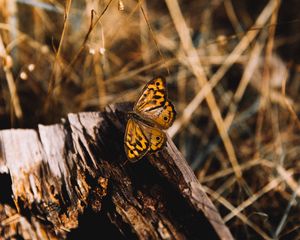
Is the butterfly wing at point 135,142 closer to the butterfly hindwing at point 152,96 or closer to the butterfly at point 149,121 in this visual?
the butterfly at point 149,121

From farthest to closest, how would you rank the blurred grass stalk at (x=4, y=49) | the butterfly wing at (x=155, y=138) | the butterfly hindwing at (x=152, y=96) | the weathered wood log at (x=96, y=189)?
the blurred grass stalk at (x=4, y=49), the butterfly hindwing at (x=152, y=96), the butterfly wing at (x=155, y=138), the weathered wood log at (x=96, y=189)

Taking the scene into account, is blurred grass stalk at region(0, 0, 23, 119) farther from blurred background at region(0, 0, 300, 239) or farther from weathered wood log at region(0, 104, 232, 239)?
weathered wood log at region(0, 104, 232, 239)

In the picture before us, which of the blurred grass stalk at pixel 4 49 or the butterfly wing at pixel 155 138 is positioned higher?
the blurred grass stalk at pixel 4 49

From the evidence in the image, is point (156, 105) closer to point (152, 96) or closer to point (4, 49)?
point (152, 96)

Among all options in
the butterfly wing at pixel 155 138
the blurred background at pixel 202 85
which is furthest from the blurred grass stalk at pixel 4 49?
the butterfly wing at pixel 155 138

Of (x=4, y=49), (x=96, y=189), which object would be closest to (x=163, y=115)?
(x=96, y=189)

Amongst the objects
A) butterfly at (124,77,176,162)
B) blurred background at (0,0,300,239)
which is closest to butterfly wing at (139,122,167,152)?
butterfly at (124,77,176,162)
